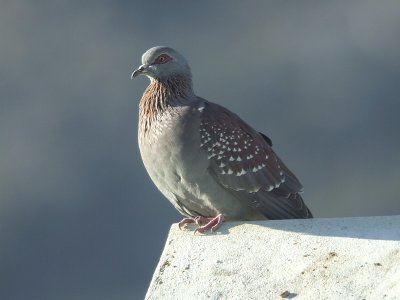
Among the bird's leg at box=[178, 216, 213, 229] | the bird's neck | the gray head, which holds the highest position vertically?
the gray head

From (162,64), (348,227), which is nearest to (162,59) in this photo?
(162,64)

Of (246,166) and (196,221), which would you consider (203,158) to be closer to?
(246,166)

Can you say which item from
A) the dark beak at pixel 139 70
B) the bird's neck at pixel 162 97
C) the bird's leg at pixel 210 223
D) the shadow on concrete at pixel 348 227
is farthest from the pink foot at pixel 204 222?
the dark beak at pixel 139 70

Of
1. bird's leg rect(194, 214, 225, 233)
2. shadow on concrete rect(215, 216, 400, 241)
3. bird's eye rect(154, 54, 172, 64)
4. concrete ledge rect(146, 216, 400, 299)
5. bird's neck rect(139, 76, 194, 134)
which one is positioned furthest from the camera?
bird's eye rect(154, 54, 172, 64)

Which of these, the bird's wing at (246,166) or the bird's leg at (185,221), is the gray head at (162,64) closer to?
the bird's wing at (246,166)

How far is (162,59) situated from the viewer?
265 inches

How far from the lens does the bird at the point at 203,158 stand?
20.7 feet

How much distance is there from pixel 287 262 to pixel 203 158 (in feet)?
4.53

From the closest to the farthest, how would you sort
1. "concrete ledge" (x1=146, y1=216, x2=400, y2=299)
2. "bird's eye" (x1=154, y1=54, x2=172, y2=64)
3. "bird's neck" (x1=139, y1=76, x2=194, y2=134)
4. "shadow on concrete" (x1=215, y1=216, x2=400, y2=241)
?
"concrete ledge" (x1=146, y1=216, x2=400, y2=299) → "shadow on concrete" (x1=215, y1=216, x2=400, y2=241) → "bird's neck" (x1=139, y1=76, x2=194, y2=134) → "bird's eye" (x1=154, y1=54, x2=172, y2=64)

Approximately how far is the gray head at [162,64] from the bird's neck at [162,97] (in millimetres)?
40

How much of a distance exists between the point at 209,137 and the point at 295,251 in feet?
4.48


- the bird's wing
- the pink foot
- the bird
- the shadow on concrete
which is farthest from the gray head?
the shadow on concrete

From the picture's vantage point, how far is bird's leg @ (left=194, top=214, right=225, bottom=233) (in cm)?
571

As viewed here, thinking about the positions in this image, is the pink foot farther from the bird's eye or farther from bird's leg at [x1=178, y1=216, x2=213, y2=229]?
the bird's eye
